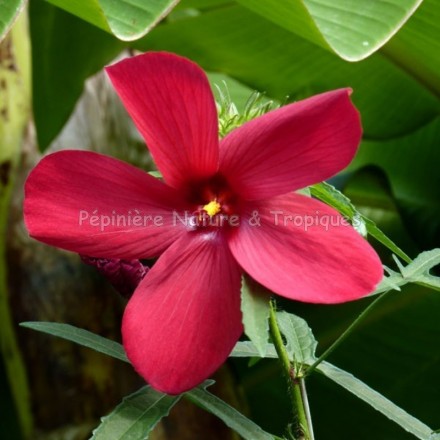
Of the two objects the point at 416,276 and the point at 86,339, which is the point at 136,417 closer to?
the point at 86,339

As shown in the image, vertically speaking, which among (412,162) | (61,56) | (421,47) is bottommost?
(412,162)

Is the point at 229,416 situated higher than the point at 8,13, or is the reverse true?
the point at 8,13

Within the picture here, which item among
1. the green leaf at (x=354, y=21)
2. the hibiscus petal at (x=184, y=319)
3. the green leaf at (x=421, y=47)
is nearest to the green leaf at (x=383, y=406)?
the hibiscus petal at (x=184, y=319)

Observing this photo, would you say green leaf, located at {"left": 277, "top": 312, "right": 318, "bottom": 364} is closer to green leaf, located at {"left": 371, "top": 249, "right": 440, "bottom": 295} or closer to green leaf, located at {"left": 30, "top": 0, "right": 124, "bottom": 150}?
green leaf, located at {"left": 371, "top": 249, "right": 440, "bottom": 295}

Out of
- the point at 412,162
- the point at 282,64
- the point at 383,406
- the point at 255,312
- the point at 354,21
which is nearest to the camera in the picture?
the point at 255,312

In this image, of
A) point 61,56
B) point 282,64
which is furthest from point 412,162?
point 61,56

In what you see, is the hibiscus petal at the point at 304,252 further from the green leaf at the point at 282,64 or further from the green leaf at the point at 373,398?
the green leaf at the point at 282,64

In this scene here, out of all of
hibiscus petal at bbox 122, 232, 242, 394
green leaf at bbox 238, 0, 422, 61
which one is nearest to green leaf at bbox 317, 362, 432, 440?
hibiscus petal at bbox 122, 232, 242, 394

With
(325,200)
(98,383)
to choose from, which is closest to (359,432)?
(98,383)
